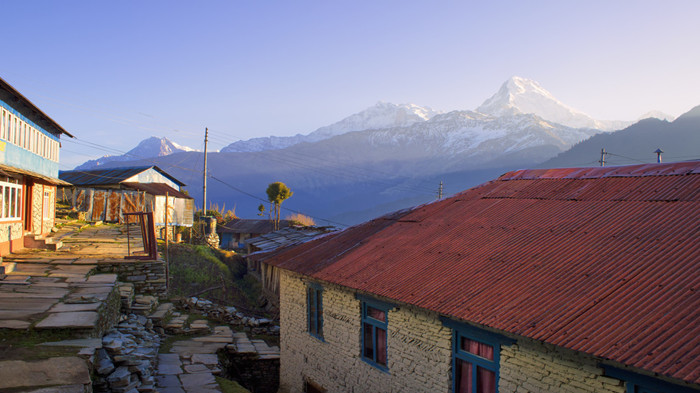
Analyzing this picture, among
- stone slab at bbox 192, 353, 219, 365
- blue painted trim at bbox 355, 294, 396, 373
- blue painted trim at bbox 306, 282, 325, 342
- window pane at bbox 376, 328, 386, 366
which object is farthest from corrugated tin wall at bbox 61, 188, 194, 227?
window pane at bbox 376, 328, 386, 366

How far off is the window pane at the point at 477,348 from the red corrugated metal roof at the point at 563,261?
78cm

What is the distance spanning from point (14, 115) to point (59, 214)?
617 inches

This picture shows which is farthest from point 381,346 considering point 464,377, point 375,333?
point 464,377

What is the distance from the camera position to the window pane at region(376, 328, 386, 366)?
959cm

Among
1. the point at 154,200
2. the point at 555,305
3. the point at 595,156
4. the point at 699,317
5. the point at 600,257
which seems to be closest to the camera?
the point at 699,317

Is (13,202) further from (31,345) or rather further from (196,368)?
(31,345)

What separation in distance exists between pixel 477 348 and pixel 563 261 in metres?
1.88

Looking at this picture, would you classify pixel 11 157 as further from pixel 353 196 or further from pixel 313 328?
pixel 353 196

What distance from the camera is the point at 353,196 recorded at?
7362 inches

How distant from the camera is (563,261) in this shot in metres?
7.40

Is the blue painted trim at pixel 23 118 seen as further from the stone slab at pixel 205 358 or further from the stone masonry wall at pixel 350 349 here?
the stone masonry wall at pixel 350 349

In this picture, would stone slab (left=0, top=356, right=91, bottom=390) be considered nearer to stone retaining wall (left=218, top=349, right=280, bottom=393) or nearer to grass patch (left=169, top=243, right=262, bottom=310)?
stone retaining wall (left=218, top=349, right=280, bottom=393)

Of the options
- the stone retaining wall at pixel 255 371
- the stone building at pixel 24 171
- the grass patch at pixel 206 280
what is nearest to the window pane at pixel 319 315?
the stone retaining wall at pixel 255 371

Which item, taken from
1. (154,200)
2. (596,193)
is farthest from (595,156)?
(596,193)
